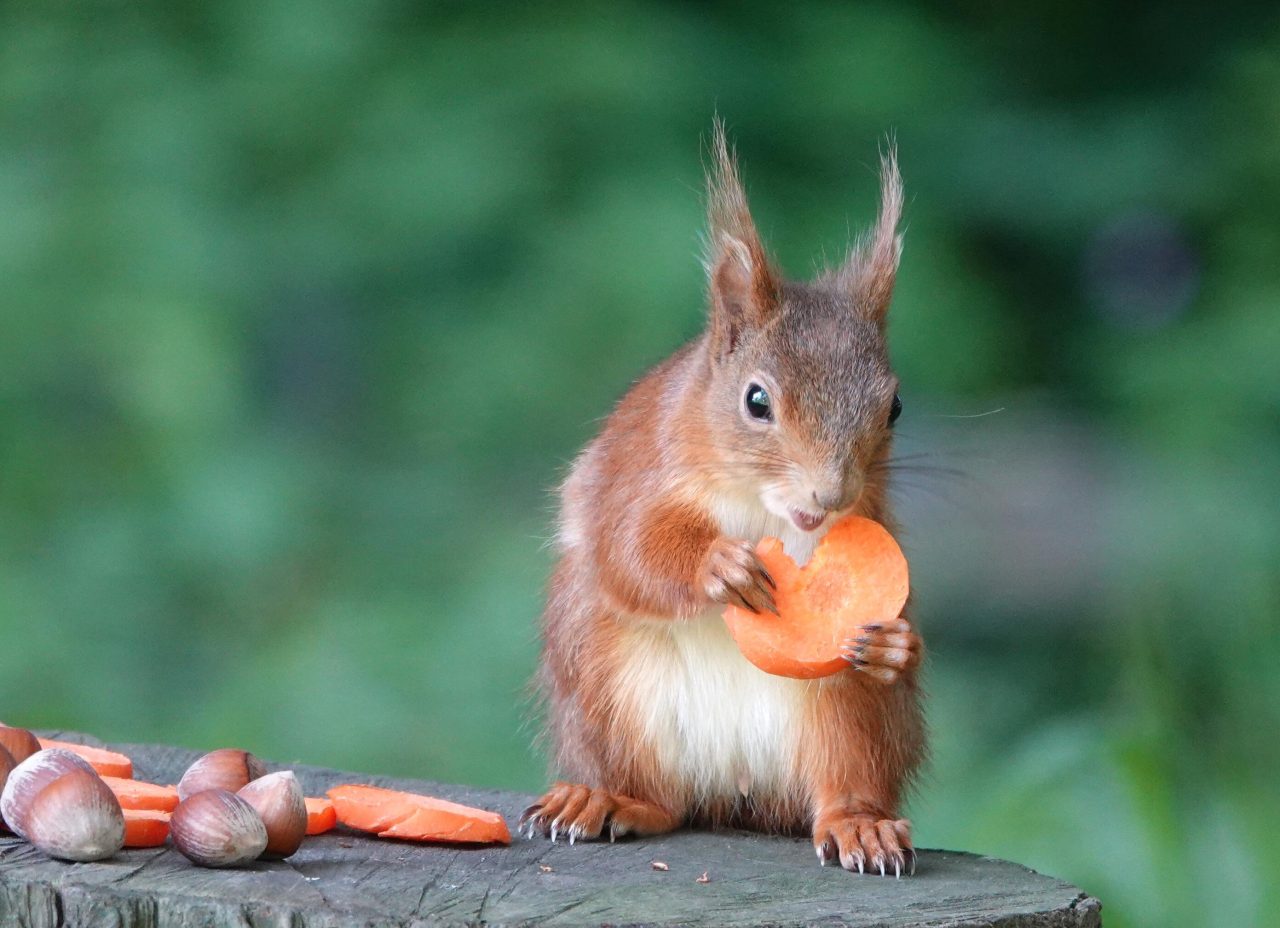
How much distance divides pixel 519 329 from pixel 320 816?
4.76 ft

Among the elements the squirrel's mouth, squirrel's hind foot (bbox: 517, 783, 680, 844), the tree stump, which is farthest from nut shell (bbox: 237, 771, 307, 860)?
the squirrel's mouth

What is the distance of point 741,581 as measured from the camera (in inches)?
60.5

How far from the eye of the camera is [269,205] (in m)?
2.99

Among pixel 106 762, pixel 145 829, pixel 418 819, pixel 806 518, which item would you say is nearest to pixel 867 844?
pixel 806 518

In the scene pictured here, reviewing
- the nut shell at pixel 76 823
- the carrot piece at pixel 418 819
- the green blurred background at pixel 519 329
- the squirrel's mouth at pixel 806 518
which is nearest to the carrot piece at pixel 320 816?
the carrot piece at pixel 418 819

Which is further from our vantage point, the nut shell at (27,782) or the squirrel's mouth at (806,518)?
the squirrel's mouth at (806,518)

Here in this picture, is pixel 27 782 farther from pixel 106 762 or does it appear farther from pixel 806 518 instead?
pixel 806 518

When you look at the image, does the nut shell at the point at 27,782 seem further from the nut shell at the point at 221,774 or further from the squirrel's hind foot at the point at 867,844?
the squirrel's hind foot at the point at 867,844

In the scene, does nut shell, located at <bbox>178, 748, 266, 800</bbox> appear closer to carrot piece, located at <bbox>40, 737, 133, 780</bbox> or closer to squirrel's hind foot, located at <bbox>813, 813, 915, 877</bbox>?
carrot piece, located at <bbox>40, 737, 133, 780</bbox>

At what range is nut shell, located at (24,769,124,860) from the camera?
1.29 metres

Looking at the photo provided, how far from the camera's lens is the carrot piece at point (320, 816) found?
5.01ft

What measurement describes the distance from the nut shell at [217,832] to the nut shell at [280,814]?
35 millimetres

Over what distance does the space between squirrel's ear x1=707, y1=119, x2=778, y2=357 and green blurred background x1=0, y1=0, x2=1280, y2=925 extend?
95 cm

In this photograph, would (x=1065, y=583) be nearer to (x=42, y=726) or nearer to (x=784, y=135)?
(x=784, y=135)
